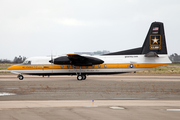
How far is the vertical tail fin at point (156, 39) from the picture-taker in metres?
28.5

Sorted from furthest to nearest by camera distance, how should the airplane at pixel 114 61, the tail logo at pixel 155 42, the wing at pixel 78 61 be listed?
the tail logo at pixel 155 42 → the wing at pixel 78 61 → the airplane at pixel 114 61

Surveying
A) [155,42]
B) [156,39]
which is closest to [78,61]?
[155,42]

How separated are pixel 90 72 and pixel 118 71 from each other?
3.73 meters

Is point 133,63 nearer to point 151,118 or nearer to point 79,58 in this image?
point 79,58

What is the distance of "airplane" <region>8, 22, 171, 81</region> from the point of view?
28.2 metres

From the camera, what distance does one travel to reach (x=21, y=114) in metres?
8.46

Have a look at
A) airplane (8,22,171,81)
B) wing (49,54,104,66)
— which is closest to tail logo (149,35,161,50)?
airplane (8,22,171,81)

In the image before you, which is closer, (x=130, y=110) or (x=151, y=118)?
(x=151, y=118)

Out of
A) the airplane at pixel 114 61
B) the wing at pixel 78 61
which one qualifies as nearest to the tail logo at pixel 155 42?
the airplane at pixel 114 61

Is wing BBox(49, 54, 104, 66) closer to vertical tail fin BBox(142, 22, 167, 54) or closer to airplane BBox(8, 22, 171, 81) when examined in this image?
airplane BBox(8, 22, 171, 81)

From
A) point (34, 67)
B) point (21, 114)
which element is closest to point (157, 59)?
point (34, 67)

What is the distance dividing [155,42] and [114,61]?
5909 mm

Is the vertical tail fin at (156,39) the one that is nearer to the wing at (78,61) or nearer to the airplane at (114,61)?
the airplane at (114,61)

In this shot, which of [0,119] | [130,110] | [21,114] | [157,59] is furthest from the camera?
[157,59]
